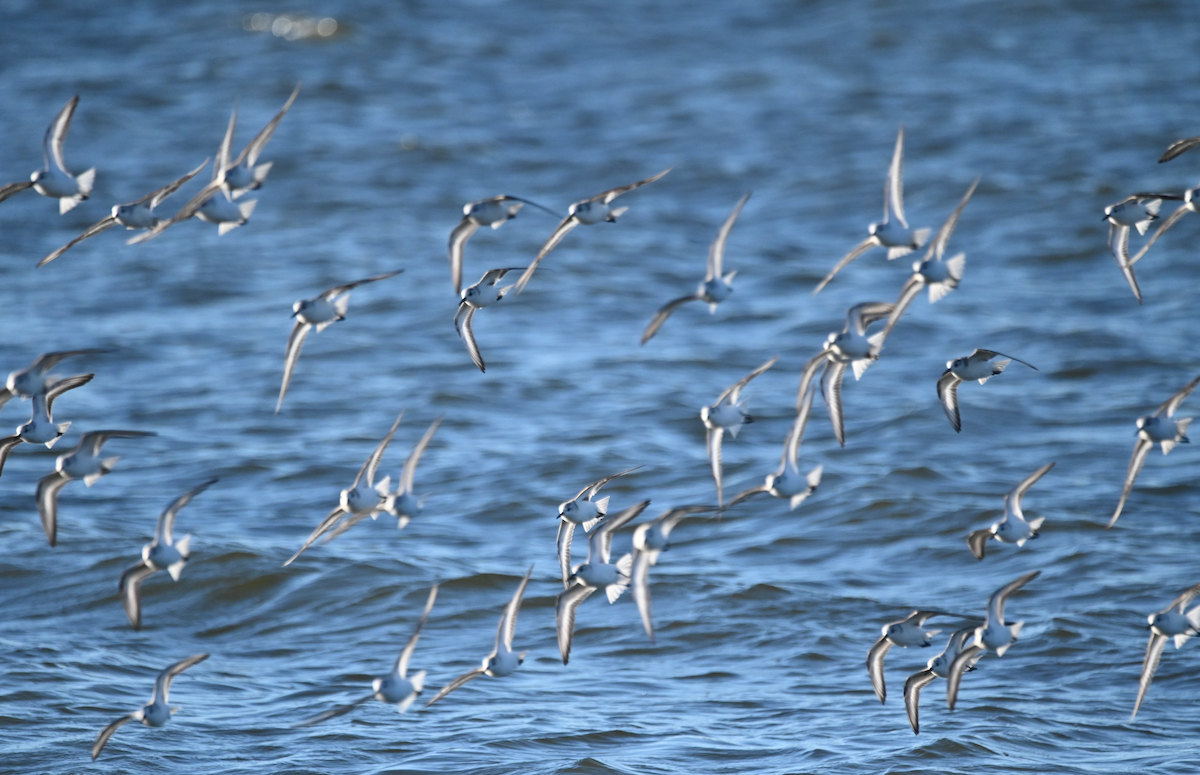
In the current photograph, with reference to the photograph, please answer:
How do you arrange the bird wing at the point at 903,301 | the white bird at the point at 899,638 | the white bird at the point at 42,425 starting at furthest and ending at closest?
the white bird at the point at 42,425, the white bird at the point at 899,638, the bird wing at the point at 903,301

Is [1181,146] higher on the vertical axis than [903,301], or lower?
higher

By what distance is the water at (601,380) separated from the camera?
34.3 feet

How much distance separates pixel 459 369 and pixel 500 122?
10112mm

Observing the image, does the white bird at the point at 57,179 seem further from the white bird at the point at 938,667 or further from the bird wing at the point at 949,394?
the white bird at the point at 938,667

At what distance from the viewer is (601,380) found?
Answer: 17828 millimetres

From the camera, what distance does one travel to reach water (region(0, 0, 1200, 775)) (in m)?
10.5

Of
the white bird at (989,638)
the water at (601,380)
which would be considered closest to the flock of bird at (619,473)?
the white bird at (989,638)

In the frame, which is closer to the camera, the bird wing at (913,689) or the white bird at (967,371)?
the bird wing at (913,689)

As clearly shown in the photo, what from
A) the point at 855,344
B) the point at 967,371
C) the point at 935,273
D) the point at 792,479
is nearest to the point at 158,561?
the point at 792,479

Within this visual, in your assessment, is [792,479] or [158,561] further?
[792,479]

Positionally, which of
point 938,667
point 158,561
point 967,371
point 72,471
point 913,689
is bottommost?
point 913,689

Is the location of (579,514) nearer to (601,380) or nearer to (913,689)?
(913,689)

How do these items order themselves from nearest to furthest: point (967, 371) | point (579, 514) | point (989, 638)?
point (989, 638), point (579, 514), point (967, 371)

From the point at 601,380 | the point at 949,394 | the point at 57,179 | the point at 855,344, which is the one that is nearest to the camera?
the point at 855,344
